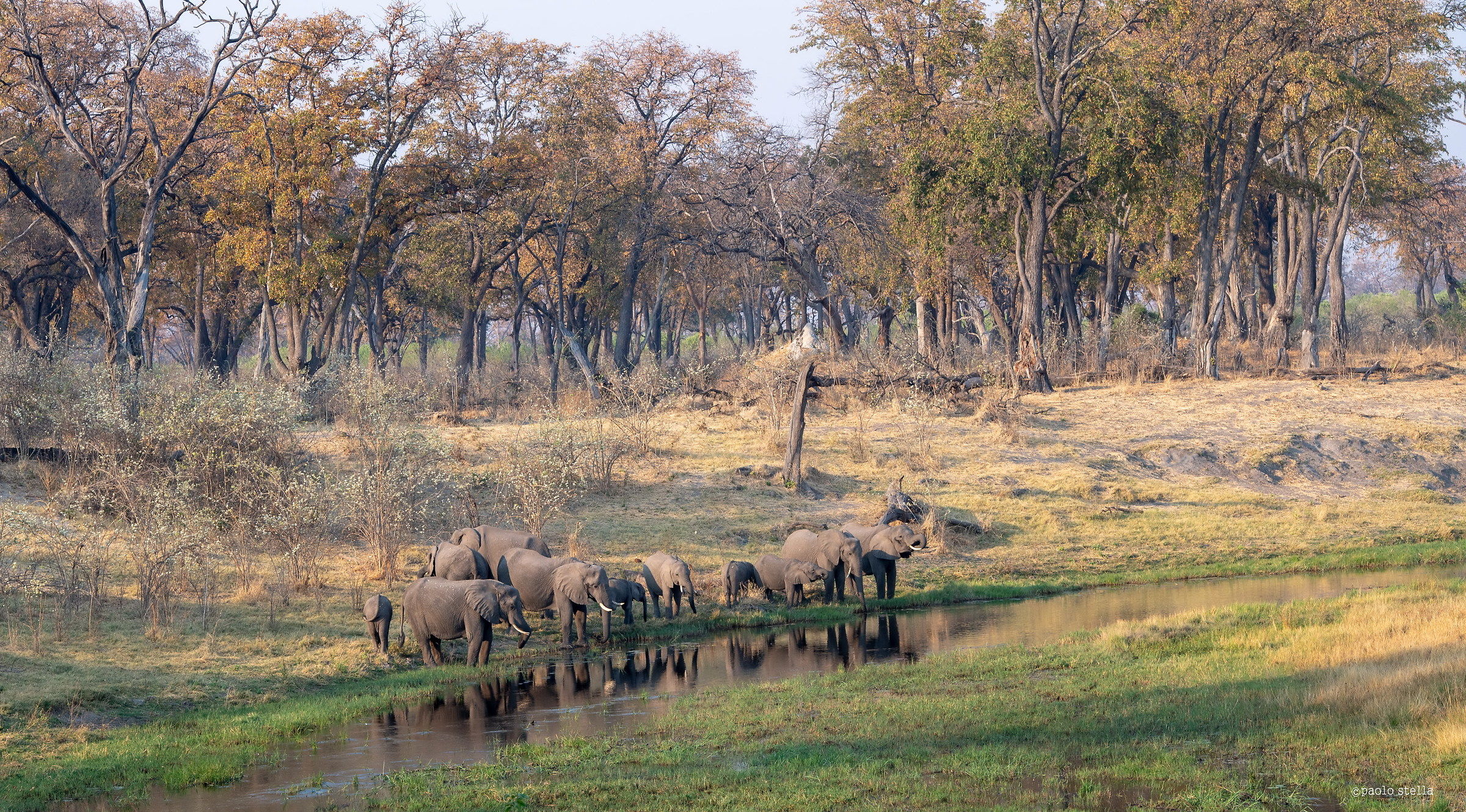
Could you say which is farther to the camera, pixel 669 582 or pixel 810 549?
pixel 810 549

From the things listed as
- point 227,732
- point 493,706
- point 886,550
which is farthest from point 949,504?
point 227,732

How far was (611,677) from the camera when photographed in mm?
14836

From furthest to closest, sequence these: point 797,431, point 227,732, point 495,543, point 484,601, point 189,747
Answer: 1. point 797,431
2. point 495,543
3. point 484,601
4. point 227,732
5. point 189,747

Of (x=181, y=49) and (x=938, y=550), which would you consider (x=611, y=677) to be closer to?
(x=938, y=550)

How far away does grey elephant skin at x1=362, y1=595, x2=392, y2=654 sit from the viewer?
15.6 metres

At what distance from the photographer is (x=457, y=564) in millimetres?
17359

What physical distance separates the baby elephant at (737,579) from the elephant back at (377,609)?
17.5 feet

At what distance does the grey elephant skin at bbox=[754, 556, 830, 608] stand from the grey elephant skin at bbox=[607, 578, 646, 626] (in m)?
2.25

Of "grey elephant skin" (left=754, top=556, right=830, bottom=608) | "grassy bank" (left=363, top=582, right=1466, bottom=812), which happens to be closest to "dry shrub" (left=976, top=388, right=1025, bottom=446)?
"grey elephant skin" (left=754, top=556, right=830, bottom=608)

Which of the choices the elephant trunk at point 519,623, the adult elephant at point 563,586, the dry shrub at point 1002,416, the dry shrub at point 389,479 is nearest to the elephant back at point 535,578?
the adult elephant at point 563,586

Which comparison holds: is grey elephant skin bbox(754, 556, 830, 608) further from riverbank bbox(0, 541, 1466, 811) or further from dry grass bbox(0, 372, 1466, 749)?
dry grass bbox(0, 372, 1466, 749)

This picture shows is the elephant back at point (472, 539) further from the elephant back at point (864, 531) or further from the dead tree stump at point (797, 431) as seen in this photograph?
the dead tree stump at point (797, 431)

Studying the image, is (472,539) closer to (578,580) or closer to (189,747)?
(578,580)

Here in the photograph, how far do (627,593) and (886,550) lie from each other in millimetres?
4481
